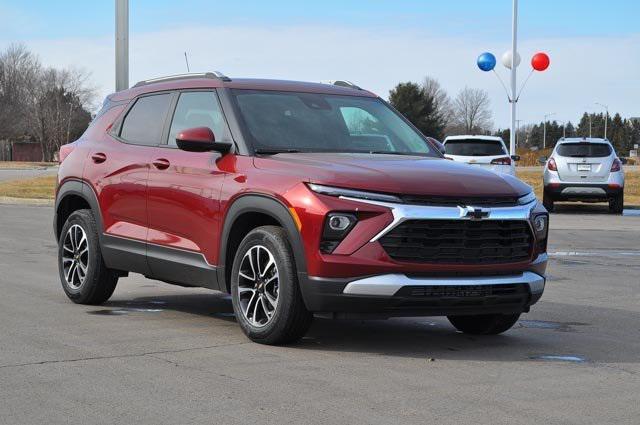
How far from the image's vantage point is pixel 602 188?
2261 centimetres

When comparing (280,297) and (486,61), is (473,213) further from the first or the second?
(486,61)

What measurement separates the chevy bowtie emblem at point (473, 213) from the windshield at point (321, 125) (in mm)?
1324

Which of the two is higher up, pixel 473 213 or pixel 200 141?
pixel 200 141

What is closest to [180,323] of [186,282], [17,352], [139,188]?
[186,282]

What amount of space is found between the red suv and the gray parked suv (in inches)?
609

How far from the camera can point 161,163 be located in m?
7.41

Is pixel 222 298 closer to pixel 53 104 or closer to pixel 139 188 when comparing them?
pixel 139 188

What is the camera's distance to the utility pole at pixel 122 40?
18125 millimetres

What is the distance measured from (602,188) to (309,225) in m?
17.8

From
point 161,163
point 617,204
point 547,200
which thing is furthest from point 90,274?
point 617,204

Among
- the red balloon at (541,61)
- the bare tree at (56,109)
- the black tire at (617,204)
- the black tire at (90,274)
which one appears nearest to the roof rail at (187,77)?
the black tire at (90,274)

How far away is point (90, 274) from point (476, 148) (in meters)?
14.8

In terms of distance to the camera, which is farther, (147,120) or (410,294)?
(147,120)

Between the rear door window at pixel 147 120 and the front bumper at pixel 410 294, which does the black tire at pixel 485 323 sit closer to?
the front bumper at pixel 410 294
